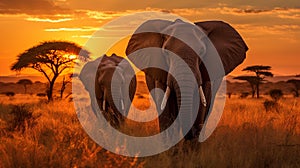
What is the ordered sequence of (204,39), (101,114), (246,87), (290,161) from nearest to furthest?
(290,161)
(204,39)
(101,114)
(246,87)

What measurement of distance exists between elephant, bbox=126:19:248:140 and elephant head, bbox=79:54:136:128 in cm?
289

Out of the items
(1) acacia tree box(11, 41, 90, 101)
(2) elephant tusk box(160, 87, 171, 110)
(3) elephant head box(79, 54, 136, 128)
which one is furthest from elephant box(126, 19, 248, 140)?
(1) acacia tree box(11, 41, 90, 101)

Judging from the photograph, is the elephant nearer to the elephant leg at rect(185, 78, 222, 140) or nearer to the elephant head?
the elephant leg at rect(185, 78, 222, 140)

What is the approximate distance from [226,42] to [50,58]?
22.1 metres

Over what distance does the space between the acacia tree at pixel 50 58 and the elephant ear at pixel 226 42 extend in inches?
840

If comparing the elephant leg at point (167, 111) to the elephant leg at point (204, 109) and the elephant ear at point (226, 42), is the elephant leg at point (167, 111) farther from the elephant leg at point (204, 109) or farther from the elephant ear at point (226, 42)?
the elephant ear at point (226, 42)

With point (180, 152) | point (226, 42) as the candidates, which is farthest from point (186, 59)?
point (226, 42)

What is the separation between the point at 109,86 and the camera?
1289 centimetres

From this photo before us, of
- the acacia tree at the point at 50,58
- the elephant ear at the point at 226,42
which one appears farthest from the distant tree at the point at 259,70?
the elephant ear at the point at 226,42

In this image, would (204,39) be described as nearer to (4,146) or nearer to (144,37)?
(144,37)

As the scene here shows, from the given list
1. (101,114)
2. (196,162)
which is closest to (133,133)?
(196,162)

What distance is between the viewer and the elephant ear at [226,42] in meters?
8.92

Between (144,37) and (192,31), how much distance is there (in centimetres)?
105

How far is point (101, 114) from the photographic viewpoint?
12773 mm
